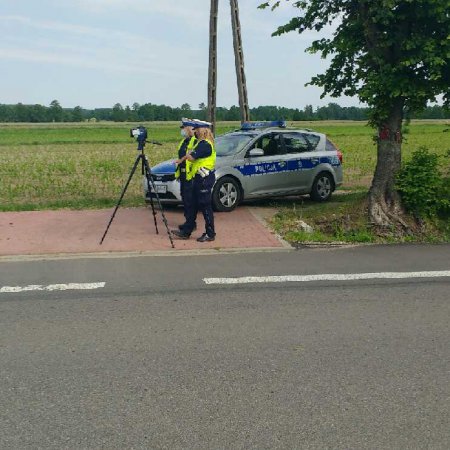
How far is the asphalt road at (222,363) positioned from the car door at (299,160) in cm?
575

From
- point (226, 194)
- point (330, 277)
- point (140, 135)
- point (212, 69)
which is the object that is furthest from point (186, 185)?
point (212, 69)

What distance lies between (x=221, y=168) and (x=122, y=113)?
380ft

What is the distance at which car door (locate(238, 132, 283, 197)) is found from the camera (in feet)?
38.3

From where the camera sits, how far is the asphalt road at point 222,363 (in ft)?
11.1

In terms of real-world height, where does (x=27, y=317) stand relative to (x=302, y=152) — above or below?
below

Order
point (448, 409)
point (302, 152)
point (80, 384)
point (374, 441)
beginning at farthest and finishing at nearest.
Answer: point (302, 152)
point (80, 384)
point (448, 409)
point (374, 441)

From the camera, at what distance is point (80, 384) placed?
396cm

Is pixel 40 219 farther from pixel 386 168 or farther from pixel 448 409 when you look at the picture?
pixel 448 409

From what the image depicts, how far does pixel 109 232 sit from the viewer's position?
9.34 metres

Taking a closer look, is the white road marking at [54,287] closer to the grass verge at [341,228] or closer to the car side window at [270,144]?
the grass verge at [341,228]

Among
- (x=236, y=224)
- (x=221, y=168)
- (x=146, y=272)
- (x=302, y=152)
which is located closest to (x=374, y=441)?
(x=146, y=272)

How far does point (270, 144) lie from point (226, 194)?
1697 mm

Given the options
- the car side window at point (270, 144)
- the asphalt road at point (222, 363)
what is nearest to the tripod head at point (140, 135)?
the asphalt road at point (222, 363)

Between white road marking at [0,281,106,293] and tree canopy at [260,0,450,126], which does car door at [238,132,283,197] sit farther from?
white road marking at [0,281,106,293]
